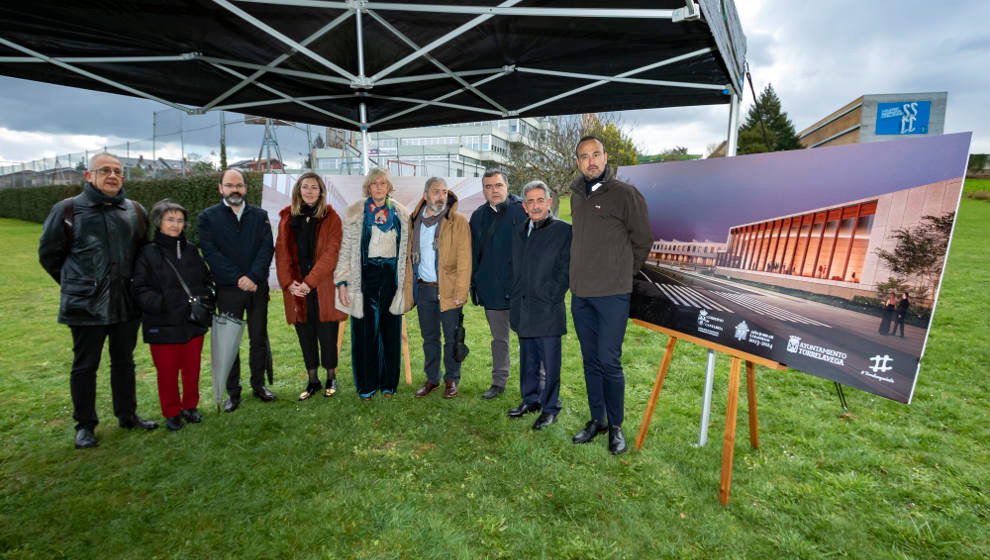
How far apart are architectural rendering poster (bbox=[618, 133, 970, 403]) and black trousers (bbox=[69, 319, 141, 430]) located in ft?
12.7

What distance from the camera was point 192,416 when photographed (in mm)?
3535

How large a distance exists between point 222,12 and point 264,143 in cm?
2082

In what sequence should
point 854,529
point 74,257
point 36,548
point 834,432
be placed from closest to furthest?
point 36,548
point 854,529
point 74,257
point 834,432

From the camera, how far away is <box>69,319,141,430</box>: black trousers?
3.08m

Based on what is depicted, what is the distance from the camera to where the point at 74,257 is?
2.97 meters

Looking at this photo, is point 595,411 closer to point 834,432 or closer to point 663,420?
point 663,420

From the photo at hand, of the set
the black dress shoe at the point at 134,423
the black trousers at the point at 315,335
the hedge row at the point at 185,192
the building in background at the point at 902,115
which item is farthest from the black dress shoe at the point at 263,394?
the hedge row at the point at 185,192

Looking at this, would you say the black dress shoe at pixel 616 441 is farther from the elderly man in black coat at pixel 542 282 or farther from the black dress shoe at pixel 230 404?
the black dress shoe at pixel 230 404

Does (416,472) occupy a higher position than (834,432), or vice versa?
(834,432)

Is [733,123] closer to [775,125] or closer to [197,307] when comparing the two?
Result: [197,307]

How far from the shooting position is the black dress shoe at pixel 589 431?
328cm

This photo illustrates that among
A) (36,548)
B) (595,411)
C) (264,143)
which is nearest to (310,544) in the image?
(36,548)

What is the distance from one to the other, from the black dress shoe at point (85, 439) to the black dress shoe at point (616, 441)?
3722 millimetres

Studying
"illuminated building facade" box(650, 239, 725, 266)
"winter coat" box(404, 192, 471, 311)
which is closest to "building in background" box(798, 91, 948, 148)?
"illuminated building facade" box(650, 239, 725, 266)
